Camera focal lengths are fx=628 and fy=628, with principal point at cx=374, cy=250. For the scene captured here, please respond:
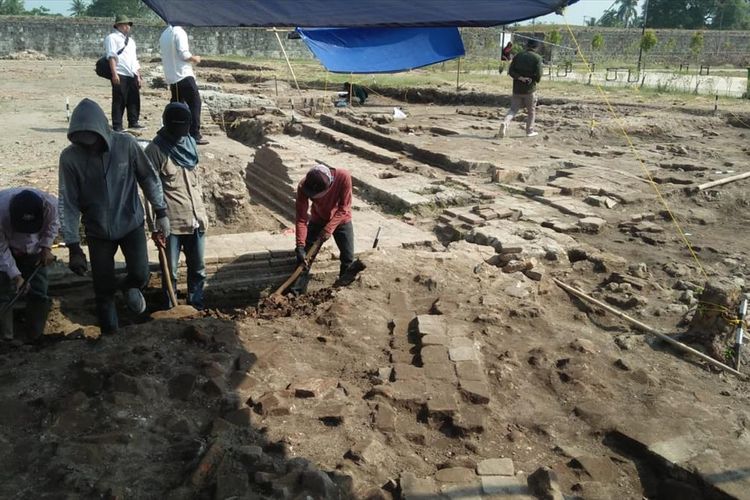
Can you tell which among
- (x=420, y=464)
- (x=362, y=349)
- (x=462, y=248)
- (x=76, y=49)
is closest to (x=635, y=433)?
(x=420, y=464)

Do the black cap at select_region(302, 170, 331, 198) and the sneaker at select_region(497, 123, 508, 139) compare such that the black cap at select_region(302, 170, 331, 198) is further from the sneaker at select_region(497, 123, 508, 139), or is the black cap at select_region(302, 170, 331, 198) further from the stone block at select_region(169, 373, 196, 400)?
the sneaker at select_region(497, 123, 508, 139)

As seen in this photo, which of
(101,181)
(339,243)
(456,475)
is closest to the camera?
(456,475)

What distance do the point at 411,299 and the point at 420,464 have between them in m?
2.01

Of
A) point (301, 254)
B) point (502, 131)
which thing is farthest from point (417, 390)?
point (502, 131)

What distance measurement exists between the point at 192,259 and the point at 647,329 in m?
3.54

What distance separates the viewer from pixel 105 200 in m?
4.04

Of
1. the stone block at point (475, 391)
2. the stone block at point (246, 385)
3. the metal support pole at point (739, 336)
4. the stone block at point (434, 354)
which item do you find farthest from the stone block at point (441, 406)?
the metal support pole at point (739, 336)

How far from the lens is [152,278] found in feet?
17.6

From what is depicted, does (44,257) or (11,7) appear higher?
(11,7)

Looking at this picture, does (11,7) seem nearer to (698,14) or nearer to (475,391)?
(698,14)

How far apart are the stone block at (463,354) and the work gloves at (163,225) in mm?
2177

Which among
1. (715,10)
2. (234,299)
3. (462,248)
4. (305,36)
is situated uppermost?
(715,10)

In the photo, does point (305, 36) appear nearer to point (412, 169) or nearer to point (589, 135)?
point (412, 169)

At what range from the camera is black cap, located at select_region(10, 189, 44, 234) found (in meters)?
4.10
